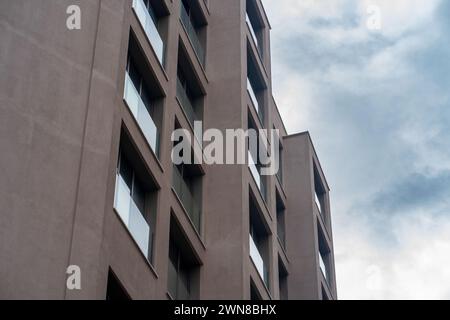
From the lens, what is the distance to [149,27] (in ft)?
112

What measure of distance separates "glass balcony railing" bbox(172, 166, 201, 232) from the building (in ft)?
0.35

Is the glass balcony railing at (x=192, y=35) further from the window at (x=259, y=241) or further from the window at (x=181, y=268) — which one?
the window at (x=181, y=268)

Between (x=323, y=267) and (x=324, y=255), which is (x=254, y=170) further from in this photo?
(x=324, y=255)

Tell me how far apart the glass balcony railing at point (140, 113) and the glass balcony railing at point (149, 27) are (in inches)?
99.1

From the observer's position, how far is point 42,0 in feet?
90.9

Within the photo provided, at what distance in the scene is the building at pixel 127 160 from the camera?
2361 centimetres

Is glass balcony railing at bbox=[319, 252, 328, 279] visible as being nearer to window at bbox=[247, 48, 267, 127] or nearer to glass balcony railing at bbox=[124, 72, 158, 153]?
window at bbox=[247, 48, 267, 127]

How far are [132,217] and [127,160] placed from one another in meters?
2.42

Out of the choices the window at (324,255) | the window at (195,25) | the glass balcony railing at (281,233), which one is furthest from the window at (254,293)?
the window at (324,255)

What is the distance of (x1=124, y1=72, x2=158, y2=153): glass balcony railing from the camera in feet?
100

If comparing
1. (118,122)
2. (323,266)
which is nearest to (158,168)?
(118,122)
